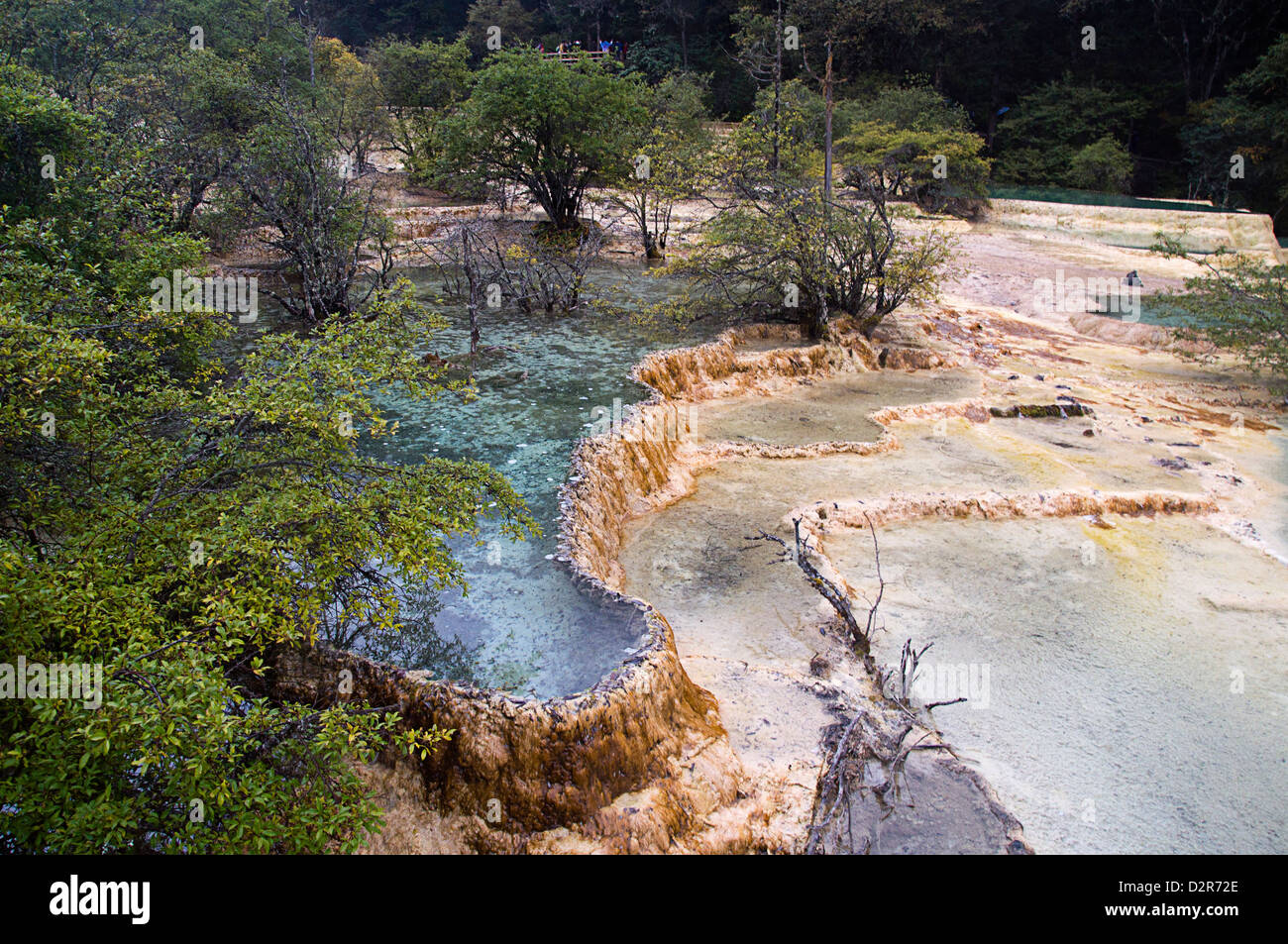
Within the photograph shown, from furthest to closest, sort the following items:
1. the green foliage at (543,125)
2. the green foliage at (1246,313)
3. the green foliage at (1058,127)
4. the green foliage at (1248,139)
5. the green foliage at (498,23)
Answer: the green foliage at (498,23) → the green foliage at (1058,127) → the green foliage at (1248,139) → the green foliage at (543,125) → the green foliage at (1246,313)

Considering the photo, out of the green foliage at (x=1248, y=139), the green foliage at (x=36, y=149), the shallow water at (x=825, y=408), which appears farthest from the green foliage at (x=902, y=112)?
the green foliage at (x=36, y=149)

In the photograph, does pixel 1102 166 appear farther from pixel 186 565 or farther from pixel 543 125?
pixel 186 565

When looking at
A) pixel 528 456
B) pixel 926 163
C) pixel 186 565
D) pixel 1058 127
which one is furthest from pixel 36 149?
pixel 1058 127

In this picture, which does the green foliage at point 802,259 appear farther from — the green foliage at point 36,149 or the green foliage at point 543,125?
the green foliage at point 36,149

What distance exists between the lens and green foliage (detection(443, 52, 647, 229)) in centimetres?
2170

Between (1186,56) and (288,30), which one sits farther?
(1186,56)

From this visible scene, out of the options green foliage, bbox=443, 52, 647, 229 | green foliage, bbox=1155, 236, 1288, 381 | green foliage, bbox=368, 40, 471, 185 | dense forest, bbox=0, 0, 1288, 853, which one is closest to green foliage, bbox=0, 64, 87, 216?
dense forest, bbox=0, 0, 1288, 853

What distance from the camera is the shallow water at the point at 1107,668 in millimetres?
6016

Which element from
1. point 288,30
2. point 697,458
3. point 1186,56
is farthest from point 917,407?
point 1186,56

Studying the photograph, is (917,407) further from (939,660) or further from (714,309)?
(939,660)

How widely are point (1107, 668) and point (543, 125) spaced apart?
19735 millimetres

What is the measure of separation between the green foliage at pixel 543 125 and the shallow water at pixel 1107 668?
16302 mm

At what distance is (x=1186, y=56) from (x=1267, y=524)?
32530mm

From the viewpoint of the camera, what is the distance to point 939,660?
755cm
